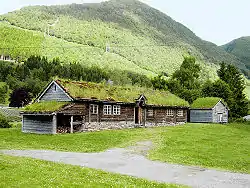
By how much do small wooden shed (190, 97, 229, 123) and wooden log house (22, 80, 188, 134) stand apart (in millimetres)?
10919

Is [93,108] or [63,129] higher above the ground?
[93,108]

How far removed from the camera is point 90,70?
128500mm

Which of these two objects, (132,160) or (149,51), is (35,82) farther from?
(149,51)

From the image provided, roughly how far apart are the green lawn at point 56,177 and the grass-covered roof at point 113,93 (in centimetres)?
2383

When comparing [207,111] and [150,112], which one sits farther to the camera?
[207,111]

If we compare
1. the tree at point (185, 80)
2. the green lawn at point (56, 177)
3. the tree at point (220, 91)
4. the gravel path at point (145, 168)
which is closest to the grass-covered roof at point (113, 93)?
the tree at point (220, 91)

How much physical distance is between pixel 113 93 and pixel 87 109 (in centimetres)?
614

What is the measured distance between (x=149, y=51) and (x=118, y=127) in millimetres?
147448

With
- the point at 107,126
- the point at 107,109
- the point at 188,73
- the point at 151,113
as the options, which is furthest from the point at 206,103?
the point at 107,126

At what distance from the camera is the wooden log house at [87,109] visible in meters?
41.9

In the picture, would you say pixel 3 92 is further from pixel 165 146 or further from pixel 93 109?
pixel 165 146

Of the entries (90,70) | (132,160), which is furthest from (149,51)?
(132,160)

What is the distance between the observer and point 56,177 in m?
16.7

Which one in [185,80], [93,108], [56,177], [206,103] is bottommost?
[56,177]
